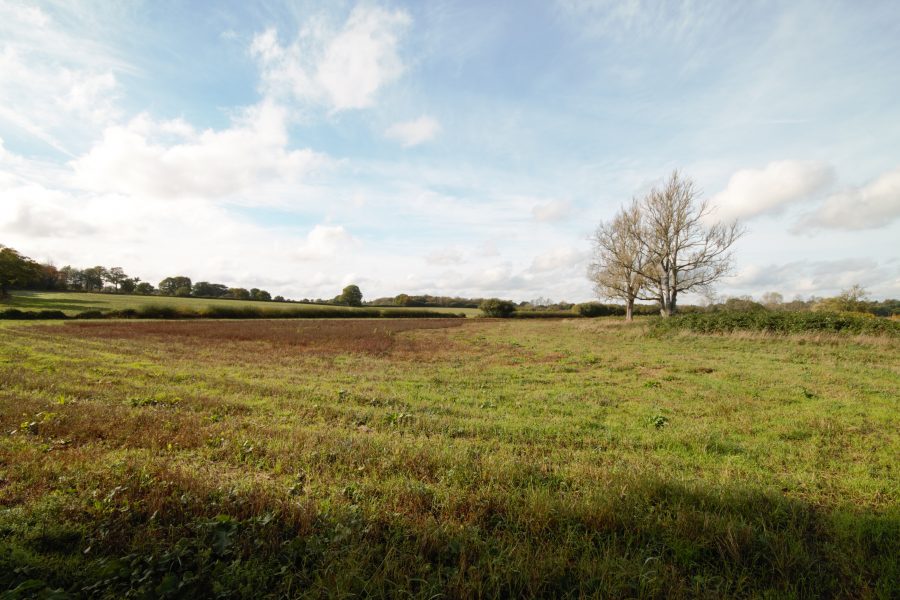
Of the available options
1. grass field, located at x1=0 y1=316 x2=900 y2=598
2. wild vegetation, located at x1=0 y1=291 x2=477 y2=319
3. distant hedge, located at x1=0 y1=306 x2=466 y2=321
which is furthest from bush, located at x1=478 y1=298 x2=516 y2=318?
grass field, located at x1=0 y1=316 x2=900 y2=598

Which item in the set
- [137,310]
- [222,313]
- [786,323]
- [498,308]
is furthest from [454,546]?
[498,308]

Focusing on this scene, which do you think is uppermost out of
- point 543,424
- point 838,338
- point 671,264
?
point 671,264

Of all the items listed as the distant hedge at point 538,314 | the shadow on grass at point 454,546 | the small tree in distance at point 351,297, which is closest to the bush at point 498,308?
the distant hedge at point 538,314

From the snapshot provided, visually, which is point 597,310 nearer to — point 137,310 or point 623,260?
point 623,260

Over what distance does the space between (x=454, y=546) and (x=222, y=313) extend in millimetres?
69543

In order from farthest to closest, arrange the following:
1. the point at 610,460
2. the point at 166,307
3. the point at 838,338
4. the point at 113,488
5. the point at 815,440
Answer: the point at 166,307
the point at 838,338
the point at 815,440
the point at 610,460
the point at 113,488

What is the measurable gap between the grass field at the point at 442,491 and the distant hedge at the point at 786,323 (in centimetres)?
1616

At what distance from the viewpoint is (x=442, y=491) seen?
4.97 m

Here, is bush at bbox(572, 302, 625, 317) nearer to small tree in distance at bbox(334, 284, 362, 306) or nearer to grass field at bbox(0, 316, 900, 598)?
small tree in distance at bbox(334, 284, 362, 306)

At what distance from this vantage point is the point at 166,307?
57.2m

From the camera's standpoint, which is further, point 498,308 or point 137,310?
point 498,308

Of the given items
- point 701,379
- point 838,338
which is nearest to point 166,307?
point 701,379

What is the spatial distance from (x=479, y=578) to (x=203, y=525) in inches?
115

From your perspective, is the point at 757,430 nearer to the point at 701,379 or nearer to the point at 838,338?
the point at 701,379
